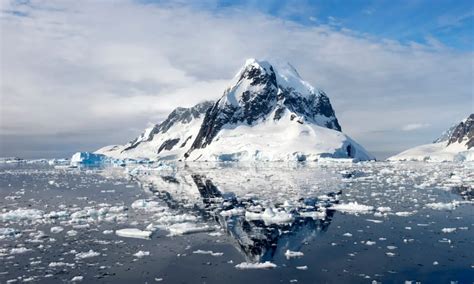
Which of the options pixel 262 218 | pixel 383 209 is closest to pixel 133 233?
pixel 262 218

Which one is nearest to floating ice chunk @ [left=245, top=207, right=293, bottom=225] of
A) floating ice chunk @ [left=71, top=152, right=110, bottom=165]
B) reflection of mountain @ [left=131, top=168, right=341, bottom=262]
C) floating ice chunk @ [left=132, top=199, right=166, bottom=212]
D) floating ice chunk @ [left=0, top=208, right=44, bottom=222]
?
reflection of mountain @ [left=131, top=168, right=341, bottom=262]

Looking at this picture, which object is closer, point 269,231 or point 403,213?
point 269,231

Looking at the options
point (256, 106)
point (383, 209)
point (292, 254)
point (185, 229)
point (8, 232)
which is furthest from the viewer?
point (256, 106)

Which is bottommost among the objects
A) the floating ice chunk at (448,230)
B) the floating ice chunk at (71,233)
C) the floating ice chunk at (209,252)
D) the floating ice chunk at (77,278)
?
the floating ice chunk at (77,278)

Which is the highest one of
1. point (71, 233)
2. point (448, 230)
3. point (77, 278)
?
point (448, 230)

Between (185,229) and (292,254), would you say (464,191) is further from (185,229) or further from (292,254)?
(185,229)

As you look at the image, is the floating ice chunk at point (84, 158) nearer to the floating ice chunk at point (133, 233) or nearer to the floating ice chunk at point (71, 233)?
the floating ice chunk at point (71, 233)

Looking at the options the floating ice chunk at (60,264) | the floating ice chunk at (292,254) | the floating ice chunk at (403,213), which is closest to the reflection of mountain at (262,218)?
the floating ice chunk at (292,254)

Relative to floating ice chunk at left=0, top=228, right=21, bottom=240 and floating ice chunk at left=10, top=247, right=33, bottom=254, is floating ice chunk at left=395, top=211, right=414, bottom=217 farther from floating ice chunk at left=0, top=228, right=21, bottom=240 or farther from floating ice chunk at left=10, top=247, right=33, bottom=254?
floating ice chunk at left=0, top=228, right=21, bottom=240
